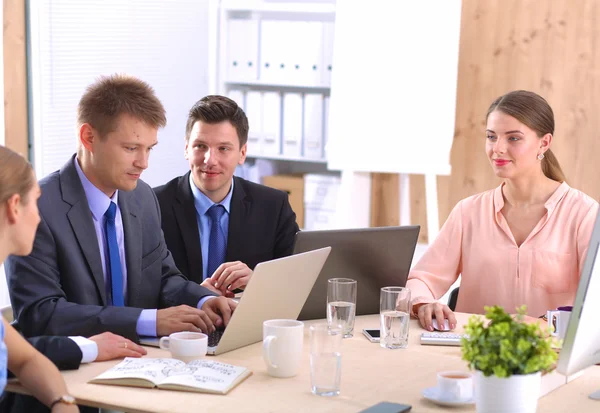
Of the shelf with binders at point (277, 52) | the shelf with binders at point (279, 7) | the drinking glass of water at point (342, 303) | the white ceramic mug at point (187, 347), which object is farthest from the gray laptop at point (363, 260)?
the shelf with binders at point (279, 7)

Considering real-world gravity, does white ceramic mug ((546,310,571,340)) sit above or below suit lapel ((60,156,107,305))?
below

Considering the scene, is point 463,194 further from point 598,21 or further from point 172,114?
point 172,114

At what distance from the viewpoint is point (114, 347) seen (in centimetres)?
195

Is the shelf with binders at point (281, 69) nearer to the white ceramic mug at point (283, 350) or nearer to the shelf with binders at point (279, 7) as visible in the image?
the shelf with binders at point (279, 7)

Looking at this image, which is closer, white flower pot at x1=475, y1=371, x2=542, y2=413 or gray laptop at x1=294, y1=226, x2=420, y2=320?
white flower pot at x1=475, y1=371, x2=542, y2=413

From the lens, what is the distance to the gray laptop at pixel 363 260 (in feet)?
7.47

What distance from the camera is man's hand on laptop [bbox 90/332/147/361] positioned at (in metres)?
1.93

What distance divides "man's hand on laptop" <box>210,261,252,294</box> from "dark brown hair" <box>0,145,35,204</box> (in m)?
0.90

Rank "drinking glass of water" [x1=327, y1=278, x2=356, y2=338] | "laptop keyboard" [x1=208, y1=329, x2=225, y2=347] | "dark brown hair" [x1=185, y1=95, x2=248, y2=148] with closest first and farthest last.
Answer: "laptop keyboard" [x1=208, y1=329, x2=225, y2=347]
"drinking glass of water" [x1=327, y1=278, x2=356, y2=338]
"dark brown hair" [x1=185, y1=95, x2=248, y2=148]

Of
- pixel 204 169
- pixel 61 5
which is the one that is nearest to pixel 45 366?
pixel 204 169

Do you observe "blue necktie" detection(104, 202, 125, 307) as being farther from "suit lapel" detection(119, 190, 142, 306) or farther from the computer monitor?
the computer monitor

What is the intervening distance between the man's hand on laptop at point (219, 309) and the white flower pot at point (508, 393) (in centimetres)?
81

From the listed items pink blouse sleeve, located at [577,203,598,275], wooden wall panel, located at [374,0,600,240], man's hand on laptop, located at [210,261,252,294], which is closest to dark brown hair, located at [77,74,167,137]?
man's hand on laptop, located at [210,261,252,294]

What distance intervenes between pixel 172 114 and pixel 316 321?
3.02 metres
